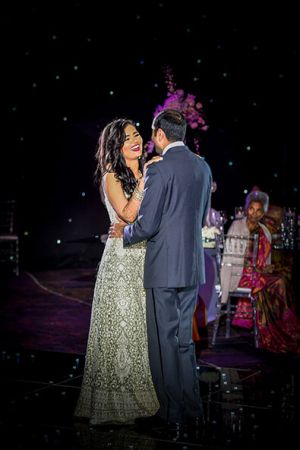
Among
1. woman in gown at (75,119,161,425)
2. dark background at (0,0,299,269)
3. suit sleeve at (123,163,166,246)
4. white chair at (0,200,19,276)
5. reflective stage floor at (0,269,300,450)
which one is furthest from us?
white chair at (0,200,19,276)

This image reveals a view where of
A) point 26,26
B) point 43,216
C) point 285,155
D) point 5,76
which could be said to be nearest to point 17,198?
point 43,216

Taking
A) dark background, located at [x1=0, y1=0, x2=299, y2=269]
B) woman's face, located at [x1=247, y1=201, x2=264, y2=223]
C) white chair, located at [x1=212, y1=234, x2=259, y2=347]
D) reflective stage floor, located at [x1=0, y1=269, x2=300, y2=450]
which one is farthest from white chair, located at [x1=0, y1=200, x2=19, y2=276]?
woman's face, located at [x1=247, y1=201, x2=264, y2=223]

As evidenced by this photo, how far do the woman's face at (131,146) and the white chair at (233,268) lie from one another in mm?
2453

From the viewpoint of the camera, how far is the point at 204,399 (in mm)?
4207

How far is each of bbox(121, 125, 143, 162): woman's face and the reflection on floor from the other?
55.3 inches

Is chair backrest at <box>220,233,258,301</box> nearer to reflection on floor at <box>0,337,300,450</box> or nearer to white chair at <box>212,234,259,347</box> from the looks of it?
white chair at <box>212,234,259,347</box>

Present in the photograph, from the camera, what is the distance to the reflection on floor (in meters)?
3.43

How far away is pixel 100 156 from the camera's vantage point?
370 cm

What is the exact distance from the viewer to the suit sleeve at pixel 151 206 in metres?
3.33

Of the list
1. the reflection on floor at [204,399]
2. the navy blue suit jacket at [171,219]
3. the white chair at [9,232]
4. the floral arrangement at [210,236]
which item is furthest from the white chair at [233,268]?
the white chair at [9,232]

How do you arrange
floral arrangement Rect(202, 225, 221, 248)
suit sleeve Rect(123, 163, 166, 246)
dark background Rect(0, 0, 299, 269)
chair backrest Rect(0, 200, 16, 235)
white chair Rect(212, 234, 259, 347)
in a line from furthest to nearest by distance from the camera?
chair backrest Rect(0, 200, 16, 235), dark background Rect(0, 0, 299, 269), floral arrangement Rect(202, 225, 221, 248), white chair Rect(212, 234, 259, 347), suit sleeve Rect(123, 163, 166, 246)

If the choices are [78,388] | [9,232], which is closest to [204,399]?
[78,388]

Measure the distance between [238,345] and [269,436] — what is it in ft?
7.74

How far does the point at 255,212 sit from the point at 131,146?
116 inches
